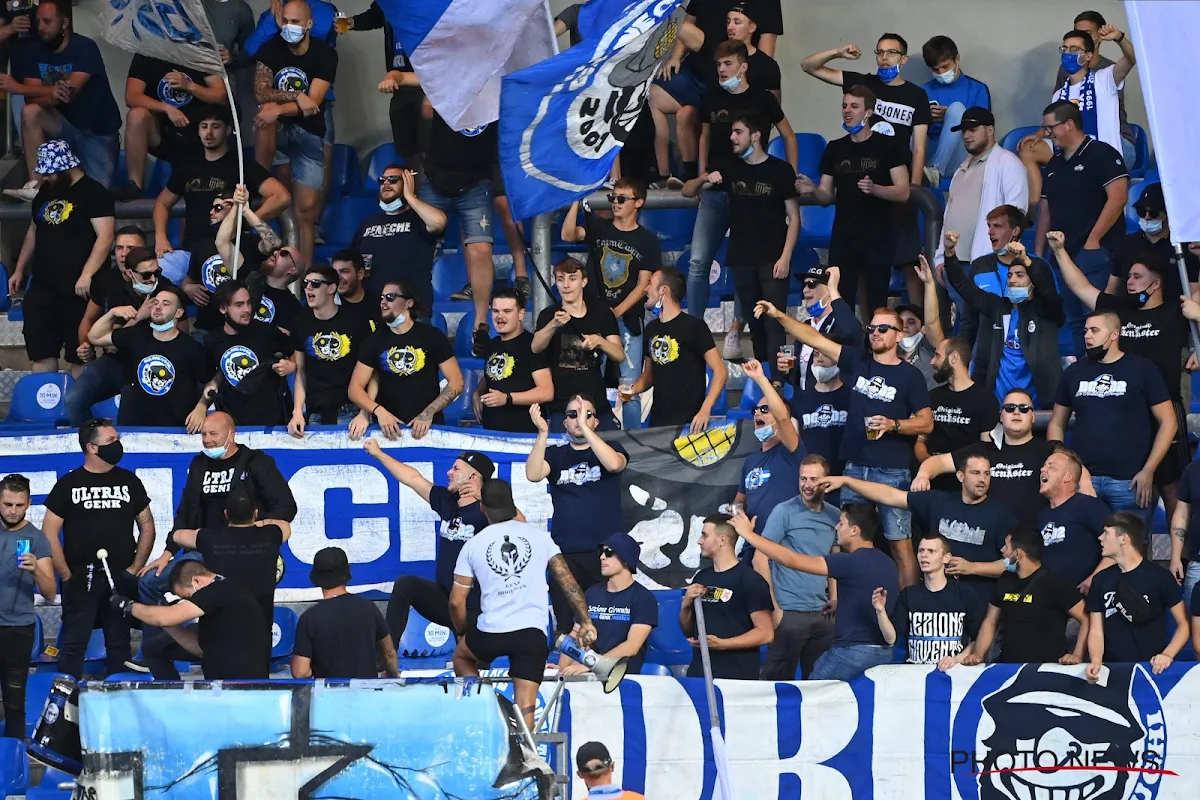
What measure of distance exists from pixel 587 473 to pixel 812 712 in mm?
2161

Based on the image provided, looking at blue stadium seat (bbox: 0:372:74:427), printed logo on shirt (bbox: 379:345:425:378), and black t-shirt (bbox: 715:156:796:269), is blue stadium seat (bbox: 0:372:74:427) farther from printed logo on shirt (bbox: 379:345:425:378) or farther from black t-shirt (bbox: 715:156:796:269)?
black t-shirt (bbox: 715:156:796:269)

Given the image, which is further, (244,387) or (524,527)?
(244,387)

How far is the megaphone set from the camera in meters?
8.97

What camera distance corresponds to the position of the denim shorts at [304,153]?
13852 millimetres

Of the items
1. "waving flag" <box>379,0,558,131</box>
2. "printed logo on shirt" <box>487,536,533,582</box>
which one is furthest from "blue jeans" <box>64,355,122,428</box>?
"printed logo on shirt" <box>487,536,533,582</box>

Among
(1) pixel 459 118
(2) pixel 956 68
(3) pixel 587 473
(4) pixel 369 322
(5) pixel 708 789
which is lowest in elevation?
(5) pixel 708 789

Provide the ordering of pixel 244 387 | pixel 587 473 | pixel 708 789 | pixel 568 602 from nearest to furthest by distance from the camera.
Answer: pixel 708 789 → pixel 568 602 → pixel 587 473 → pixel 244 387

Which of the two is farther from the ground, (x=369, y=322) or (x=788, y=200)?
(x=788, y=200)

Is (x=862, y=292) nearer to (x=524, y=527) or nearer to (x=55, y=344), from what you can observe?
(x=524, y=527)

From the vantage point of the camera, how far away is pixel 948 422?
11.0m

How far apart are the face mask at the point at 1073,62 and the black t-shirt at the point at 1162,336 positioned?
2712mm

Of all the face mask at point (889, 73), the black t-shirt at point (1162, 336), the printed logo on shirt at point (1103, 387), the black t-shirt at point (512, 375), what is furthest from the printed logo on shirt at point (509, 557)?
the face mask at point (889, 73)

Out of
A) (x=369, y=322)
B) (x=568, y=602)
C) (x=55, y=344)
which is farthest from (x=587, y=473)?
(x=55, y=344)

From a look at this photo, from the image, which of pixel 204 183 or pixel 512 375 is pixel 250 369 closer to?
pixel 512 375
